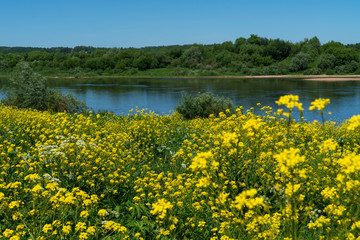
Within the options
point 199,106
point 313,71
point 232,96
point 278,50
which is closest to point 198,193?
point 199,106

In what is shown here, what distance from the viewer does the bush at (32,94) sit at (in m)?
19.9

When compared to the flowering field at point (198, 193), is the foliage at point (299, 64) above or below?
above

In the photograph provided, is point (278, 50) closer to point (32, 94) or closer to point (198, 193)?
point (32, 94)

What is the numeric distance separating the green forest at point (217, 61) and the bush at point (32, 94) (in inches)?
2720

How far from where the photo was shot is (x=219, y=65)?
100750 millimetres

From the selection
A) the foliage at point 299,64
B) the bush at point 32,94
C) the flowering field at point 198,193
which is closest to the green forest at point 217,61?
the foliage at point 299,64

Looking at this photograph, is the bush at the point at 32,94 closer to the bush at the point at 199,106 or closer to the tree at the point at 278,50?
the bush at the point at 199,106

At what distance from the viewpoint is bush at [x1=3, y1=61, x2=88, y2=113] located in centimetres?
1994

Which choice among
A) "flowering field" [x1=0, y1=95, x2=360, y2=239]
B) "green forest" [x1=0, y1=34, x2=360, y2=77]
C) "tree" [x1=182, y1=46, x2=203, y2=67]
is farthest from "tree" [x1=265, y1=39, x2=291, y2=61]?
"flowering field" [x1=0, y1=95, x2=360, y2=239]

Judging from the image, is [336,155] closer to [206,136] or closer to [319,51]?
[206,136]

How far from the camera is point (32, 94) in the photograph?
1997 centimetres

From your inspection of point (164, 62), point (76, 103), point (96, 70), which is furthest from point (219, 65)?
point (76, 103)

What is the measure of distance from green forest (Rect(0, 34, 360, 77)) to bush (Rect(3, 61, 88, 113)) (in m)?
69.1

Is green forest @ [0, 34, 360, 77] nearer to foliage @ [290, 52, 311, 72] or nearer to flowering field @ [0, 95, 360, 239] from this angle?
foliage @ [290, 52, 311, 72]
